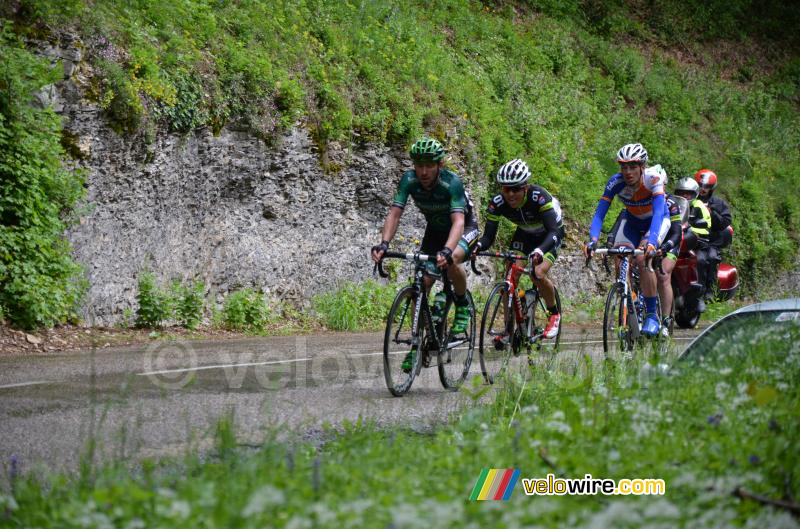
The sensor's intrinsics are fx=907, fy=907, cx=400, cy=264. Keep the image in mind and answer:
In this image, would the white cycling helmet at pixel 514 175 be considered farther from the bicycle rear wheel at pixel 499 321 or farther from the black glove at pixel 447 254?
the black glove at pixel 447 254

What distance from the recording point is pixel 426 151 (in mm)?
8469

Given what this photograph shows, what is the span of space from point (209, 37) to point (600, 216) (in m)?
7.95

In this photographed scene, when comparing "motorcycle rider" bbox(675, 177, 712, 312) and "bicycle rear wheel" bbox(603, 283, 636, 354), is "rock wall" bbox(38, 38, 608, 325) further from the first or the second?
"bicycle rear wheel" bbox(603, 283, 636, 354)

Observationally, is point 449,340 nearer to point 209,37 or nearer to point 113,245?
point 113,245

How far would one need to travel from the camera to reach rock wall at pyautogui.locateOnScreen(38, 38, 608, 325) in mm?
12977

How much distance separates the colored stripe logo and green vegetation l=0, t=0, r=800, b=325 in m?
8.97

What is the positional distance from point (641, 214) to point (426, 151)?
393cm

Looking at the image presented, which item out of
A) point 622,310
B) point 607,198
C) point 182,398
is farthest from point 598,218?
point 182,398

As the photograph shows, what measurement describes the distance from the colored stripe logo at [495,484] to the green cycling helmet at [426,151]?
4.82 m

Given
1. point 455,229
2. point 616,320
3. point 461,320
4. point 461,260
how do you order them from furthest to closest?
point 616,320 < point 461,320 < point 461,260 < point 455,229

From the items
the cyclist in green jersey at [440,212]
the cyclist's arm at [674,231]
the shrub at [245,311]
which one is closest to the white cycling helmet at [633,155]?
the cyclist's arm at [674,231]

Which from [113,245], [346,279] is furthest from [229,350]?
[346,279]

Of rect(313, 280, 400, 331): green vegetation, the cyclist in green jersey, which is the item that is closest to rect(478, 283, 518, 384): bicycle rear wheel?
the cyclist in green jersey

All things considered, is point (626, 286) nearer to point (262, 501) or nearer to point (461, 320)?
point (461, 320)
